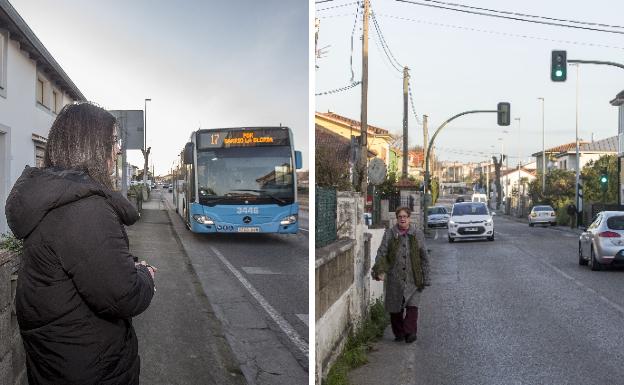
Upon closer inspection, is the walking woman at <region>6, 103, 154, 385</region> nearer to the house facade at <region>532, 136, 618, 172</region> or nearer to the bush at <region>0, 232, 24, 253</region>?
the bush at <region>0, 232, 24, 253</region>

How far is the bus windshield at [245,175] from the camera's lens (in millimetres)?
2466

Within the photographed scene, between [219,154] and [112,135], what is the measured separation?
52cm

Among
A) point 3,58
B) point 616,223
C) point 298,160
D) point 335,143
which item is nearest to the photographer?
point 3,58

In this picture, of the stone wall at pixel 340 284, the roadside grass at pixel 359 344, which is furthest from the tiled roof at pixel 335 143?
the roadside grass at pixel 359 344

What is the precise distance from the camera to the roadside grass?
4.97 metres

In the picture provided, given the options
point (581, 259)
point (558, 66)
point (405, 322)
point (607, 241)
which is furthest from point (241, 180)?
point (558, 66)

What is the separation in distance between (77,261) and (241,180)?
1.32 m

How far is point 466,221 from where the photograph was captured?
26.5m

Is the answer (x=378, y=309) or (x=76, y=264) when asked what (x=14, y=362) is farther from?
(x=378, y=309)

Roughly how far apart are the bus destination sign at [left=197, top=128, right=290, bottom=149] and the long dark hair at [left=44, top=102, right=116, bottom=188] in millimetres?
463

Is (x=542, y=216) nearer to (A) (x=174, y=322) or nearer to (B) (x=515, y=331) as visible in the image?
(B) (x=515, y=331)

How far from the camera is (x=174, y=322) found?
2709mm

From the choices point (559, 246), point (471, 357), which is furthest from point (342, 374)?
point (559, 246)

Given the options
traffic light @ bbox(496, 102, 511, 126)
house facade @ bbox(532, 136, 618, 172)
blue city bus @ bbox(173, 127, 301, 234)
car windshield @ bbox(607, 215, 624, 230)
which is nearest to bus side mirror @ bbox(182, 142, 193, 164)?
blue city bus @ bbox(173, 127, 301, 234)
